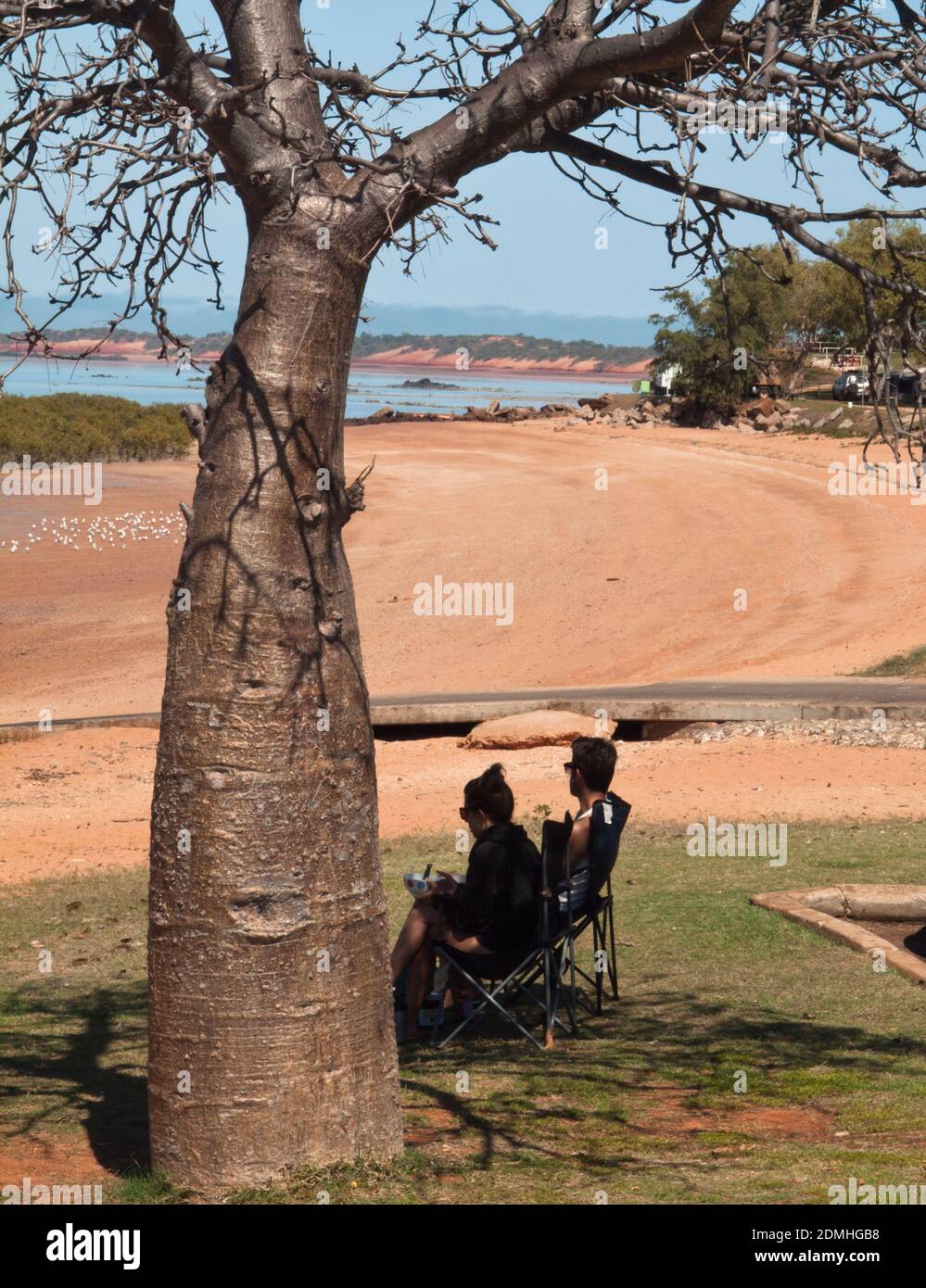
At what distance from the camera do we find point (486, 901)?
250 inches

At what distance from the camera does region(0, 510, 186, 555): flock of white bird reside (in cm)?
3369

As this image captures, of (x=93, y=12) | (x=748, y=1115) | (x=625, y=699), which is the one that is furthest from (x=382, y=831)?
(x=93, y=12)

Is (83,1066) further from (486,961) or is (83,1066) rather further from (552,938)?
(552,938)

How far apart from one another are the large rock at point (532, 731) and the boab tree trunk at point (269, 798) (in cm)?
943

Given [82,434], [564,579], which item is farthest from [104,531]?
[82,434]

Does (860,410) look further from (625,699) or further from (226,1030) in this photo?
(226,1030)

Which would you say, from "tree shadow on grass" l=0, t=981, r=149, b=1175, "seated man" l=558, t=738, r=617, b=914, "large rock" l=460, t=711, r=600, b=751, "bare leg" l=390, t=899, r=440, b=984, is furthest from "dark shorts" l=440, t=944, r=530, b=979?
"large rock" l=460, t=711, r=600, b=751

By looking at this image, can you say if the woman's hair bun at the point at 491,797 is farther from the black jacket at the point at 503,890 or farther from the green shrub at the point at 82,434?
the green shrub at the point at 82,434

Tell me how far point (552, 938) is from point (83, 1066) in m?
1.97

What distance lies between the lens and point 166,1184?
456cm

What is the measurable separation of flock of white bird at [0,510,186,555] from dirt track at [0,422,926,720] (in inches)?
15.8

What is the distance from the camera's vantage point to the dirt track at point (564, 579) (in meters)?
20.7

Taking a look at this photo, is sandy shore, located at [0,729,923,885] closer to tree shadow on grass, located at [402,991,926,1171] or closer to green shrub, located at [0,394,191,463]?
tree shadow on grass, located at [402,991,926,1171]

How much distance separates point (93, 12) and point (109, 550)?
95.0ft
